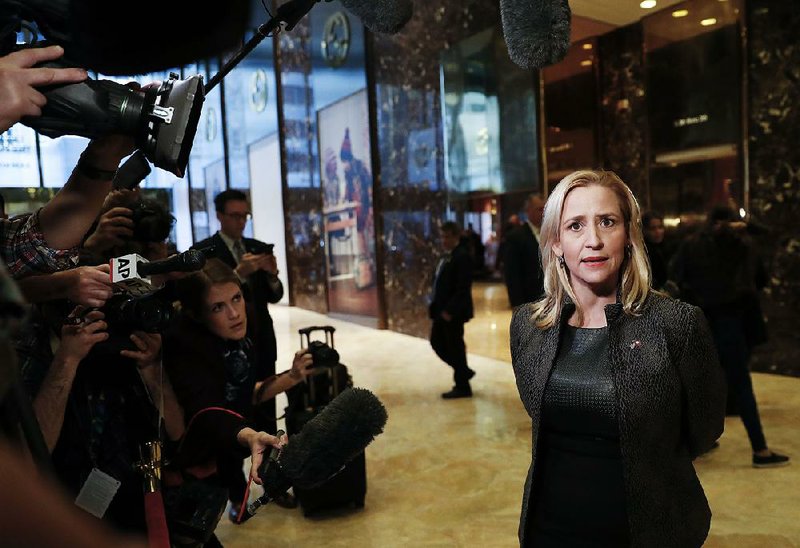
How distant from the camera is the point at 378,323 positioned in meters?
9.04

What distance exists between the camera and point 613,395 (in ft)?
4.92

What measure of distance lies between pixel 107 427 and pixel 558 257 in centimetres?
118

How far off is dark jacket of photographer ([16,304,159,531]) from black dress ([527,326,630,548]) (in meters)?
0.93

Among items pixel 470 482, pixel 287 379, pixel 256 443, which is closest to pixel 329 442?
pixel 256 443

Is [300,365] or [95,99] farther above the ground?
[95,99]

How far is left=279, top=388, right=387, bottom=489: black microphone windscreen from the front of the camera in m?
1.05

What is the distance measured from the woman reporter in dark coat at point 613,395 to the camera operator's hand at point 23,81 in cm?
118

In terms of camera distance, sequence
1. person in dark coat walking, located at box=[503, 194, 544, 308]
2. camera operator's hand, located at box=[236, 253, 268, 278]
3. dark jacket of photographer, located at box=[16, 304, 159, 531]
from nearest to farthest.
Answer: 1. dark jacket of photographer, located at box=[16, 304, 159, 531]
2. camera operator's hand, located at box=[236, 253, 268, 278]
3. person in dark coat walking, located at box=[503, 194, 544, 308]

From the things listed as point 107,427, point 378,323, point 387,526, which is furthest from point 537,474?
point 378,323

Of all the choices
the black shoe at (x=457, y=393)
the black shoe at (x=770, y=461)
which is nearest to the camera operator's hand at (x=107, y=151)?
the black shoe at (x=770, y=461)

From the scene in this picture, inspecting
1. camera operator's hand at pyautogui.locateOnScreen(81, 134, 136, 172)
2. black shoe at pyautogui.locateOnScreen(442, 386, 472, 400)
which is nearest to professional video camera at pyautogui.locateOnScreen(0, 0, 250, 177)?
camera operator's hand at pyautogui.locateOnScreen(81, 134, 136, 172)

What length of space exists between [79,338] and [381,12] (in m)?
0.88

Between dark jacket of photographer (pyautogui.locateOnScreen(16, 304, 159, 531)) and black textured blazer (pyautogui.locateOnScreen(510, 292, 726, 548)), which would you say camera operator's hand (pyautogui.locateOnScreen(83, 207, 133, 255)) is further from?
black textured blazer (pyautogui.locateOnScreen(510, 292, 726, 548))

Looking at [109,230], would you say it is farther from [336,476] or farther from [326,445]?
[336,476]
